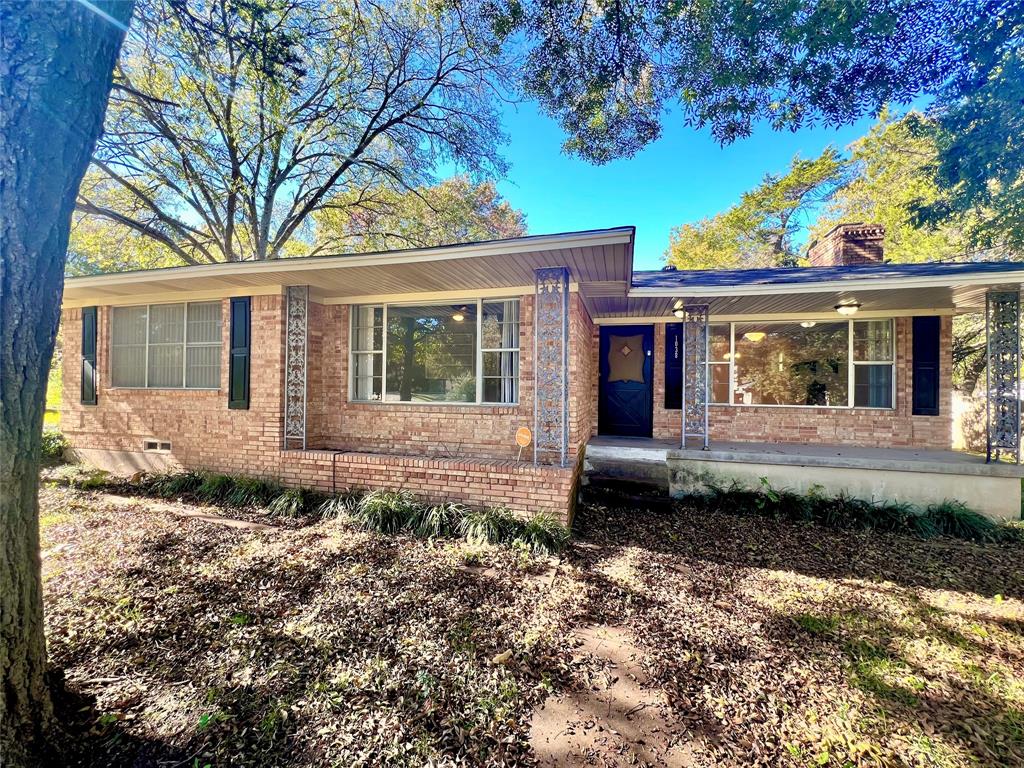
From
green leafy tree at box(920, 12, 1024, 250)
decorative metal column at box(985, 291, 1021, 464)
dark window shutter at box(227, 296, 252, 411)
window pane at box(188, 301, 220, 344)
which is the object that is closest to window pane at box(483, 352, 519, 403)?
dark window shutter at box(227, 296, 252, 411)

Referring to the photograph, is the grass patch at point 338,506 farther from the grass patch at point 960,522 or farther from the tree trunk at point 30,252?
the grass patch at point 960,522

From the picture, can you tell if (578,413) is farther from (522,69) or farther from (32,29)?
(522,69)

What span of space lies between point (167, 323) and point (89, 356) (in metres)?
1.83

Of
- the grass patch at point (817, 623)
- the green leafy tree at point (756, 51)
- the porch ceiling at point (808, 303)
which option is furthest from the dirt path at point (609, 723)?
the green leafy tree at point (756, 51)

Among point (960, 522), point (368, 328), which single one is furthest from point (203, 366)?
point (960, 522)

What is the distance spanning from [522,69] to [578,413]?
6.20m

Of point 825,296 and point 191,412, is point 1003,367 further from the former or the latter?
point 191,412

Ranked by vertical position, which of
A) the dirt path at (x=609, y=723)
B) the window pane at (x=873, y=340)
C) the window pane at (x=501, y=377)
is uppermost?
the window pane at (x=873, y=340)

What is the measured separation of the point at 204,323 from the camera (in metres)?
6.73

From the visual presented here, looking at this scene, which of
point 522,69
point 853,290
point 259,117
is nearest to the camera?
point 853,290

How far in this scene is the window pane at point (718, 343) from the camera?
7531mm

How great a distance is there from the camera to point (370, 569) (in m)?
3.70

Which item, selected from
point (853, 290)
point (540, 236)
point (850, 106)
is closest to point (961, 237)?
point (850, 106)

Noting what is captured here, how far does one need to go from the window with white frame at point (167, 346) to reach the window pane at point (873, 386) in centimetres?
1083
